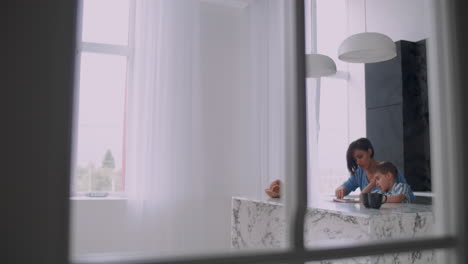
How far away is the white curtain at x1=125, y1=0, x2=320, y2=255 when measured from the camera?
4.04 metres

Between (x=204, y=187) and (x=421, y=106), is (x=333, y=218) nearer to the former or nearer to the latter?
(x=204, y=187)

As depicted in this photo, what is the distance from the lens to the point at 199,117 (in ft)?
14.1

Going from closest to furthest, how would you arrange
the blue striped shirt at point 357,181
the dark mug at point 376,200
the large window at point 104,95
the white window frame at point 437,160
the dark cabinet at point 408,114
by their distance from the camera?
1. the white window frame at point 437,160
2. the dark mug at point 376,200
3. the blue striped shirt at point 357,181
4. the large window at point 104,95
5. the dark cabinet at point 408,114

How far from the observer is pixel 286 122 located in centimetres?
54

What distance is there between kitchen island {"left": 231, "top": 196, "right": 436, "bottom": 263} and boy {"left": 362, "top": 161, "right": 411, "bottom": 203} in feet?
0.46

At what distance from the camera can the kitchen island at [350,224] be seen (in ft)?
6.95

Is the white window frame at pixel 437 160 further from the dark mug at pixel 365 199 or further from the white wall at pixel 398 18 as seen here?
the white wall at pixel 398 18

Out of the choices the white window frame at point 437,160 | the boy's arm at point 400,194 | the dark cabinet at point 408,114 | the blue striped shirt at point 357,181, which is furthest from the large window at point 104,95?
the white window frame at point 437,160

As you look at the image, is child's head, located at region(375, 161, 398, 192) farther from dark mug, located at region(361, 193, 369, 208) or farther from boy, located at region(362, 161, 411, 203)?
dark mug, located at region(361, 193, 369, 208)

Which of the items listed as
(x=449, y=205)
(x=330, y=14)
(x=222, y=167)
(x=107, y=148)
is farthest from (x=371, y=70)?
(x=449, y=205)

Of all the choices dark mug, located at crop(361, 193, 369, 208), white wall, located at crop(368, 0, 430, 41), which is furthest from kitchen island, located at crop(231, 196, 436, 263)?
white wall, located at crop(368, 0, 430, 41)

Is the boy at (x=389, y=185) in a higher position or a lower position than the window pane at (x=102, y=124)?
lower

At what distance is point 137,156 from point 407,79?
2.99m

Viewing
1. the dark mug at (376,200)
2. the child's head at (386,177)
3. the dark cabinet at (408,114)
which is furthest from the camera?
the dark cabinet at (408,114)
